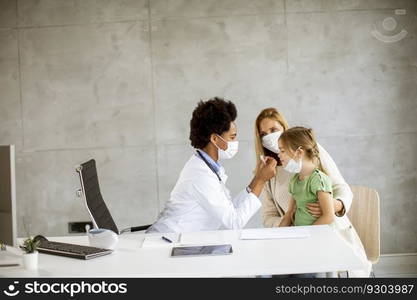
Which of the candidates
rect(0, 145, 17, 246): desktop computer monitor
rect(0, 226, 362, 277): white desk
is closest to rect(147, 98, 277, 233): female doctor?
rect(0, 226, 362, 277): white desk

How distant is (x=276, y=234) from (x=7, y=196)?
1226mm

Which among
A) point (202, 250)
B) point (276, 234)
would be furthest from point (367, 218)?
point (202, 250)

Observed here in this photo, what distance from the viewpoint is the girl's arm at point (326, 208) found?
3.17 metres

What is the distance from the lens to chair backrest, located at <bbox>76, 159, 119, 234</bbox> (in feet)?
10.3

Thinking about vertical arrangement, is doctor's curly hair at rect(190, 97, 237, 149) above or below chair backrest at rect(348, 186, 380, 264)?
above

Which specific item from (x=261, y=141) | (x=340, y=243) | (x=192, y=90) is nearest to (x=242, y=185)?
(x=192, y=90)

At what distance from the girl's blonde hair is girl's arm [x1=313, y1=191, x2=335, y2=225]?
303mm

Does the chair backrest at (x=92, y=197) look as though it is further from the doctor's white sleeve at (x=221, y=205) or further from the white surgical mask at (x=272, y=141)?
the white surgical mask at (x=272, y=141)

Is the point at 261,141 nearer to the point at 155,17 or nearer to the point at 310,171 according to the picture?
the point at 310,171

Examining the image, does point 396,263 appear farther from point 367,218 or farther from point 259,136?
point 259,136

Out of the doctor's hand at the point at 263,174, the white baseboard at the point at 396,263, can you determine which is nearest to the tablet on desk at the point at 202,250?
the doctor's hand at the point at 263,174

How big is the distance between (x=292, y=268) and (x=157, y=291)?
51 cm

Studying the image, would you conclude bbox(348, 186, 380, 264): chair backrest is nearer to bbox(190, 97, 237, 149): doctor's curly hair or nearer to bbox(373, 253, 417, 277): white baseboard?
bbox(190, 97, 237, 149): doctor's curly hair

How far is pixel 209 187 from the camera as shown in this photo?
3.16m
